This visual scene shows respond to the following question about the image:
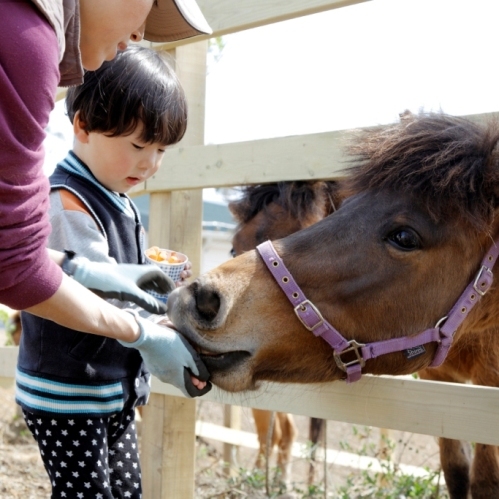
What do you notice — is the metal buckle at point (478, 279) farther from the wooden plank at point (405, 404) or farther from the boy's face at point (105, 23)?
the boy's face at point (105, 23)

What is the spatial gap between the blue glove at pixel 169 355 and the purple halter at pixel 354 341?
1.17ft

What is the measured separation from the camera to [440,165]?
214 centimetres

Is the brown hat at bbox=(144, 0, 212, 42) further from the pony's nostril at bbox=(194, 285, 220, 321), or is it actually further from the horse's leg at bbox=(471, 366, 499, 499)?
the horse's leg at bbox=(471, 366, 499, 499)

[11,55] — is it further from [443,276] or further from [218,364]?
[443,276]

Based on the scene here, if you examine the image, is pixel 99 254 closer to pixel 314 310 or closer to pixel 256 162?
pixel 314 310

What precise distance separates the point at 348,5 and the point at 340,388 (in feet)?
4.85

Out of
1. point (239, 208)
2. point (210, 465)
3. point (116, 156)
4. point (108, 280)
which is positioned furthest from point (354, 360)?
point (210, 465)

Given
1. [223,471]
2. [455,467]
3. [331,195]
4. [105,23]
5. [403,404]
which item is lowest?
[223,471]

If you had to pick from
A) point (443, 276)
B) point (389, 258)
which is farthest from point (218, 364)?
point (443, 276)

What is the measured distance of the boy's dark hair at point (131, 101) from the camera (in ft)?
7.24

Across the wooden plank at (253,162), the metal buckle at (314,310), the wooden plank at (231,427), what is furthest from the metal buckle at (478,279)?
the wooden plank at (231,427)

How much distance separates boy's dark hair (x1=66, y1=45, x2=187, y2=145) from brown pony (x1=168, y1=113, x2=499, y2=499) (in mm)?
561

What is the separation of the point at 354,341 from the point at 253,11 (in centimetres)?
157

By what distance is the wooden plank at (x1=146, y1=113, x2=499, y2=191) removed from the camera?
2.62 meters
